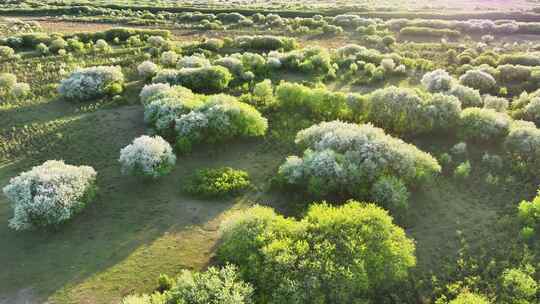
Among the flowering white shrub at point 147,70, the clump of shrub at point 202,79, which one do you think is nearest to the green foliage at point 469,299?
the clump of shrub at point 202,79

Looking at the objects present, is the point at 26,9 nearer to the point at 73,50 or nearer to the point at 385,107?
the point at 73,50

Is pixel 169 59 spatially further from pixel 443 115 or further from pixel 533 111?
pixel 533 111

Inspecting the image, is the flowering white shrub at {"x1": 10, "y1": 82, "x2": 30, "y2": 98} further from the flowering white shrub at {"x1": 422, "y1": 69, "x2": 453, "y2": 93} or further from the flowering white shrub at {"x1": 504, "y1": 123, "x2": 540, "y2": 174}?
the flowering white shrub at {"x1": 504, "y1": 123, "x2": 540, "y2": 174}

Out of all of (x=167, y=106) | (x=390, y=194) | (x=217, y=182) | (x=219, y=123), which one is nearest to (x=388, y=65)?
(x=219, y=123)

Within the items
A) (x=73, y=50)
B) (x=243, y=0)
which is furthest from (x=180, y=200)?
(x=243, y=0)

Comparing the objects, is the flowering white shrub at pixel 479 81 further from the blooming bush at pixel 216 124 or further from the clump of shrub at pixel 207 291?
the clump of shrub at pixel 207 291
